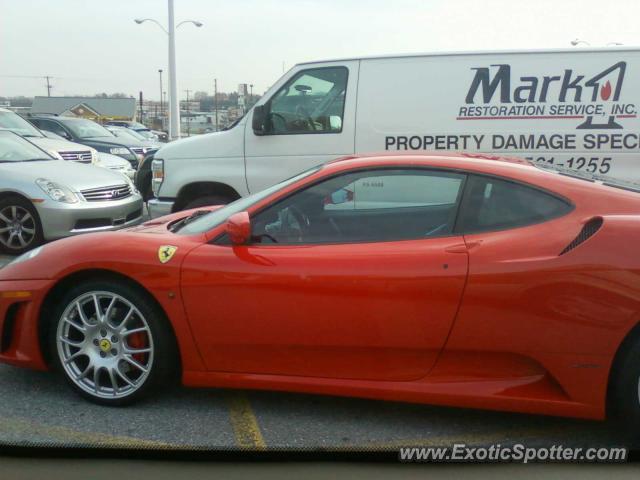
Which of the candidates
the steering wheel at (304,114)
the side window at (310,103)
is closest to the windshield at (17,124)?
the side window at (310,103)

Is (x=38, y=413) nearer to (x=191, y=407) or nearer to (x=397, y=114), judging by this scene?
(x=191, y=407)

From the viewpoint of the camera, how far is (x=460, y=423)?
3.19 metres

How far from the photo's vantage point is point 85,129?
16672mm

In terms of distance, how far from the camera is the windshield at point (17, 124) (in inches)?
475

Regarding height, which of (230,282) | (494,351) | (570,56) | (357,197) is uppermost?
(570,56)

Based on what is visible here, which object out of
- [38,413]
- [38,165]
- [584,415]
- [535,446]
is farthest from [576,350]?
[38,165]

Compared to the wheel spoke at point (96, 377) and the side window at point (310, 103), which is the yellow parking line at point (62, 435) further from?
the side window at point (310, 103)

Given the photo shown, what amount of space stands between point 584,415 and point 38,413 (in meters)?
2.69

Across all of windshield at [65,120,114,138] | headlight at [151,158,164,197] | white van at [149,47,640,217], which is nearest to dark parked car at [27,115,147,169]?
windshield at [65,120,114,138]

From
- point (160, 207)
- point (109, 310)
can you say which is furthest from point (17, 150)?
point (109, 310)

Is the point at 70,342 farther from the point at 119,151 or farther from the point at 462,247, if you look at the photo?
the point at 119,151

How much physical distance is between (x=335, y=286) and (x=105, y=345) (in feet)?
4.27

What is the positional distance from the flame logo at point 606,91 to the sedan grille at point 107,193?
213 inches

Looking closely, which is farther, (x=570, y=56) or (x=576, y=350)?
(x=570, y=56)
